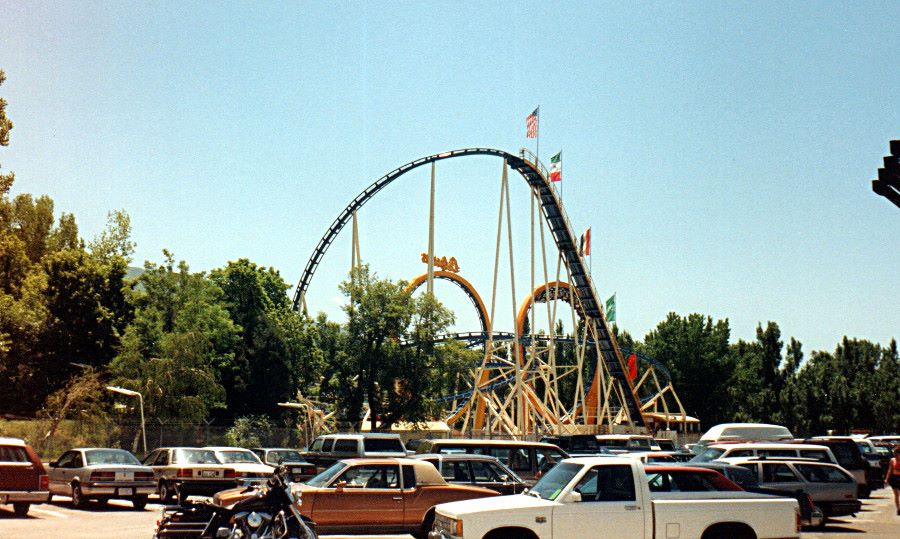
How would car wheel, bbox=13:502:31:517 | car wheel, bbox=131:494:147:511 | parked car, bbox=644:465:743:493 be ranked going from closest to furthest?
parked car, bbox=644:465:743:493 < car wheel, bbox=13:502:31:517 < car wheel, bbox=131:494:147:511

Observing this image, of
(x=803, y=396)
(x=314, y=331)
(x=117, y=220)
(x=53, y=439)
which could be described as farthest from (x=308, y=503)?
(x=803, y=396)

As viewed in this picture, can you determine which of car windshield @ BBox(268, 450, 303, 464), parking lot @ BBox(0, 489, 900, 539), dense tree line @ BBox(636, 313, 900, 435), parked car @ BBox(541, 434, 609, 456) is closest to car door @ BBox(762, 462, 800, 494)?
parking lot @ BBox(0, 489, 900, 539)

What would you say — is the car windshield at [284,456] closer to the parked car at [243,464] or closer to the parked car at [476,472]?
the parked car at [243,464]

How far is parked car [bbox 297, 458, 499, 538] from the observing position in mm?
16797

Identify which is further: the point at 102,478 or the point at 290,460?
the point at 290,460

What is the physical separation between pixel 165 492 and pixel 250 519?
15136 mm

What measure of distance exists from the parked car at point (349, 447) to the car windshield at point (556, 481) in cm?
1423

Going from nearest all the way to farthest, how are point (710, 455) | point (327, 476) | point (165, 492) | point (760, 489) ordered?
point (327, 476), point (760, 489), point (710, 455), point (165, 492)

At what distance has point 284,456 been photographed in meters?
29.8

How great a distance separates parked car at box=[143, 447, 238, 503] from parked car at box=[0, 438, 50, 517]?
341 centimetres

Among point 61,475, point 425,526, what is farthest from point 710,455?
point 61,475

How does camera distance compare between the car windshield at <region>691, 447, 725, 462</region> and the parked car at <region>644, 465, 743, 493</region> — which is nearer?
the parked car at <region>644, 465, 743, 493</region>

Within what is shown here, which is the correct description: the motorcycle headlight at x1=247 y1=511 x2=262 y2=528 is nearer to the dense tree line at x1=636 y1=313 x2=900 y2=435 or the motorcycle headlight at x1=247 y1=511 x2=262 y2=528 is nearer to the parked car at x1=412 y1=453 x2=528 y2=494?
the parked car at x1=412 y1=453 x2=528 y2=494

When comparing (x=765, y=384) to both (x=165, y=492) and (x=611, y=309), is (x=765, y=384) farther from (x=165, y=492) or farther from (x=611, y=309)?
(x=165, y=492)
